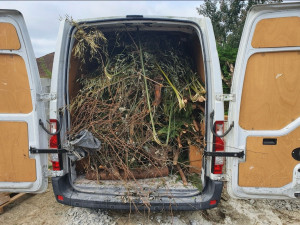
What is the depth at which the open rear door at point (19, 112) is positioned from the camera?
5.84 feet

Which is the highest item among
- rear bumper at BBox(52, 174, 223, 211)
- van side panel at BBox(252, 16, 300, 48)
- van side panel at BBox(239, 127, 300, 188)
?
van side panel at BBox(252, 16, 300, 48)

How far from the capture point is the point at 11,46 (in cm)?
178

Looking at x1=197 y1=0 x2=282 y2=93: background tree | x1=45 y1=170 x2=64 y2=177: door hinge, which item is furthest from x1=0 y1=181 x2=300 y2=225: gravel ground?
x1=197 y1=0 x2=282 y2=93: background tree

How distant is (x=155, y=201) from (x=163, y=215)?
1.66 ft

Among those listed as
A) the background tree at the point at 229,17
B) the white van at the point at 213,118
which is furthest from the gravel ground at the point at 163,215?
the background tree at the point at 229,17

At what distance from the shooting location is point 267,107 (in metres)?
1.75

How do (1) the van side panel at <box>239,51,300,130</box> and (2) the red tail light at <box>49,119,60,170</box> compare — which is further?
(2) the red tail light at <box>49,119,60,170</box>

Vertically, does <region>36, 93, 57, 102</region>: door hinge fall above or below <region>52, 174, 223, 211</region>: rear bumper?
above

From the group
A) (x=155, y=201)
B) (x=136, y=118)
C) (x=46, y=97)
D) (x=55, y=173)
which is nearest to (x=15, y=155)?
(x=55, y=173)

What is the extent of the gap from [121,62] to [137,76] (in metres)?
0.37

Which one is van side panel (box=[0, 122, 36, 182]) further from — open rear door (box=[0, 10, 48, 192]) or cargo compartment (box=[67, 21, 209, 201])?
cargo compartment (box=[67, 21, 209, 201])

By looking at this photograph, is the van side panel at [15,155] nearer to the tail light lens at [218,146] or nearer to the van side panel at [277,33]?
the tail light lens at [218,146]

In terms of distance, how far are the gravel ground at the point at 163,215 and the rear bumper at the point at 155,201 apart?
327 mm

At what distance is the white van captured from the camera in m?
1.70
